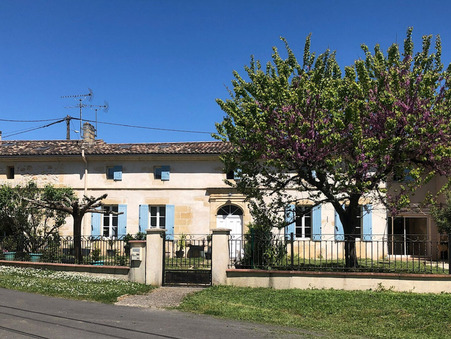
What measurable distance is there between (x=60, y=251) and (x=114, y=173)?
8012 mm

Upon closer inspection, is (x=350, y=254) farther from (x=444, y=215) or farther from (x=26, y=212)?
(x=26, y=212)

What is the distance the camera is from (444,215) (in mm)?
17250

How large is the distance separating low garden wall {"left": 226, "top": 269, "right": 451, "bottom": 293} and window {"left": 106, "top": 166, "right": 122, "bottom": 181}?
11.5 m

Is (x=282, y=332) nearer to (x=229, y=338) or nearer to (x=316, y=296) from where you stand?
(x=229, y=338)

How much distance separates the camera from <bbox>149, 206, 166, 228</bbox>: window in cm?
2222

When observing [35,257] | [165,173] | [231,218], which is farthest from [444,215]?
[35,257]

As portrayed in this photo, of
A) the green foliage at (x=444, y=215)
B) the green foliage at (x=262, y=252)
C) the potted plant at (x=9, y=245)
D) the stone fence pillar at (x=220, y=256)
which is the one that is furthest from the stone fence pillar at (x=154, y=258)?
the green foliage at (x=444, y=215)

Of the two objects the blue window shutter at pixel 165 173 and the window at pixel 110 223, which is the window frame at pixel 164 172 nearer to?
the blue window shutter at pixel 165 173

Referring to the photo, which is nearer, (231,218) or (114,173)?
(231,218)

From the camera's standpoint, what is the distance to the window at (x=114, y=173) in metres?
22.4

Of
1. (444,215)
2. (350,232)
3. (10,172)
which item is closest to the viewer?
(350,232)

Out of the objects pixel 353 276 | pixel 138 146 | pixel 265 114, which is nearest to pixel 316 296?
pixel 353 276

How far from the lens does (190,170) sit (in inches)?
867

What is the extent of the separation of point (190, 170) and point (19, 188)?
7.68 metres
